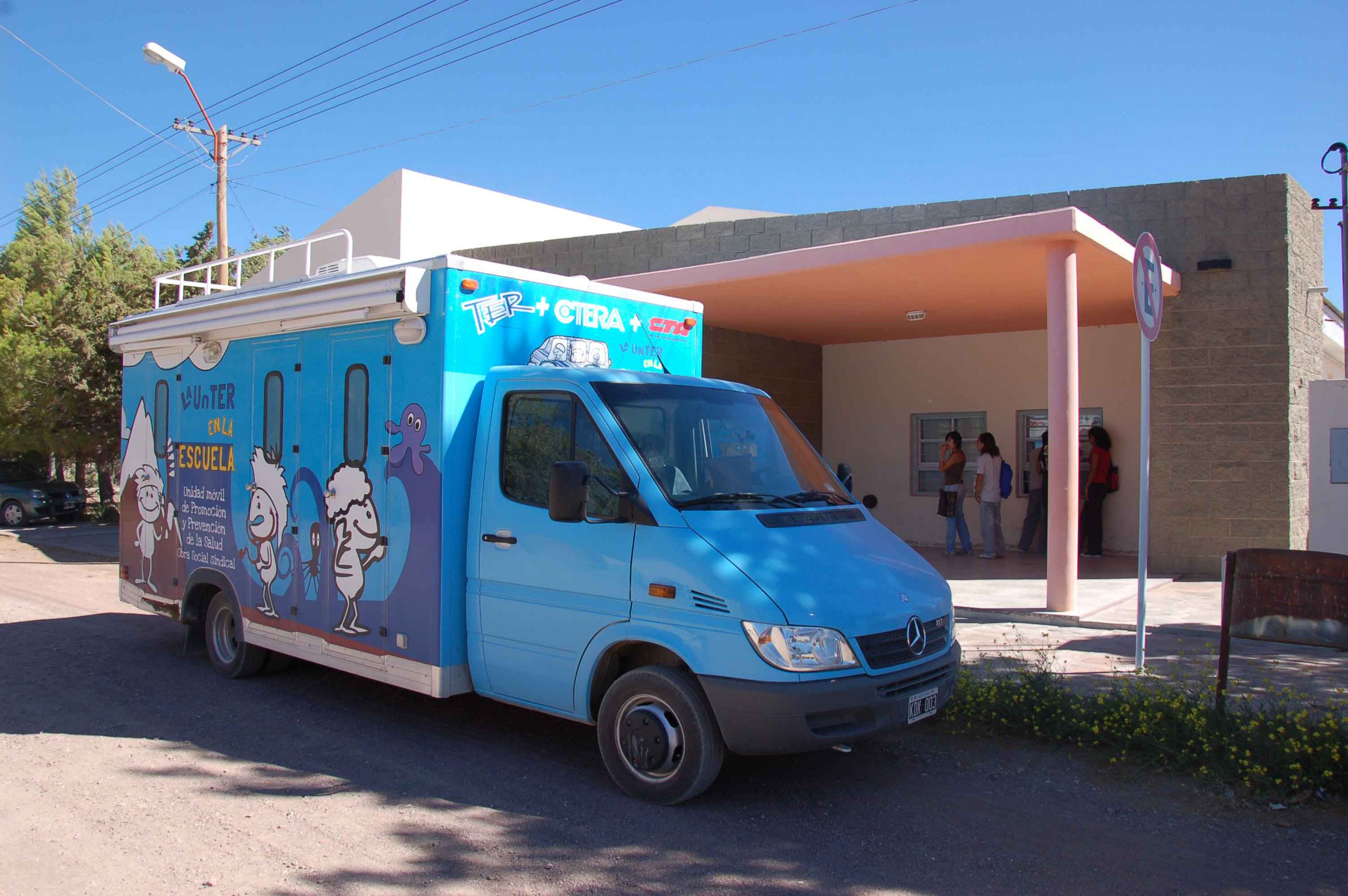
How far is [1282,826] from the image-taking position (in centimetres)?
→ 462

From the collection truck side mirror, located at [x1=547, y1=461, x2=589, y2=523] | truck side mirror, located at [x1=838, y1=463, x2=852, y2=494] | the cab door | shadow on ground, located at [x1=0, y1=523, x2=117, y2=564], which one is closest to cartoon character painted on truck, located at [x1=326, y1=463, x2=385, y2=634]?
the cab door

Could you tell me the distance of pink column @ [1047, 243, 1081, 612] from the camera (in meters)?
9.33

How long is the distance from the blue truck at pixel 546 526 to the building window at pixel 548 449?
0.6 inches

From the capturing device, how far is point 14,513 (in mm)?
22062

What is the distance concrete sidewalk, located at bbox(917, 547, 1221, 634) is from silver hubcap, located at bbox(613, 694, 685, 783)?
5.22m

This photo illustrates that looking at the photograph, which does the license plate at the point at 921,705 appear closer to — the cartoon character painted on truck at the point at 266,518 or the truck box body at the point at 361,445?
the truck box body at the point at 361,445

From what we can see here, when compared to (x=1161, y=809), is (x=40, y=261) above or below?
above

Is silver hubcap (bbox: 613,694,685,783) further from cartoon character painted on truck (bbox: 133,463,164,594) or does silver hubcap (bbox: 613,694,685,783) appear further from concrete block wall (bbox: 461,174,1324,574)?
concrete block wall (bbox: 461,174,1324,574)

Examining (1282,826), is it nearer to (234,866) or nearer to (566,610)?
(566,610)

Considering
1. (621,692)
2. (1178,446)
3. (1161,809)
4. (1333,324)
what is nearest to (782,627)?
(621,692)

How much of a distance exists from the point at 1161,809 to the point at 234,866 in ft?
14.1

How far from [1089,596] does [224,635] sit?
822 centimetres

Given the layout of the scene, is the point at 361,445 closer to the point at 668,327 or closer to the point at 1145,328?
the point at 668,327

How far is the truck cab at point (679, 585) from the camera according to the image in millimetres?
4520
